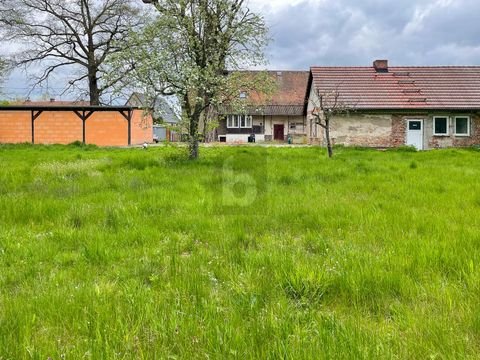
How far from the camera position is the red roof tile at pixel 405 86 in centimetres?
2850

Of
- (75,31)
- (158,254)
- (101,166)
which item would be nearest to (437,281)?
(158,254)

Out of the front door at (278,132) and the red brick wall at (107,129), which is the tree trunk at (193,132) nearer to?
the red brick wall at (107,129)

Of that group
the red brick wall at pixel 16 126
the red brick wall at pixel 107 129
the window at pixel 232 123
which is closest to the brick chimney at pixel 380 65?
the red brick wall at pixel 107 129

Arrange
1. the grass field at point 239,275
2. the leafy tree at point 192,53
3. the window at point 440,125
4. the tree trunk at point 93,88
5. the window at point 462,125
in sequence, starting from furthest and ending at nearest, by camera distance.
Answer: the tree trunk at point 93,88
the window at point 462,125
the window at point 440,125
the leafy tree at point 192,53
the grass field at point 239,275

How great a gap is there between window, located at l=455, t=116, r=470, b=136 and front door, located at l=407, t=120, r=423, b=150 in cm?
264

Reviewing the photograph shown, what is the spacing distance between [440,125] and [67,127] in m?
28.5

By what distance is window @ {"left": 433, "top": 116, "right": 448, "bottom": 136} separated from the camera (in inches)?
1131

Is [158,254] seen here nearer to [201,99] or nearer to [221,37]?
[201,99]

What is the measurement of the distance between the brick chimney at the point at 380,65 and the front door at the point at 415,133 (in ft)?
18.6

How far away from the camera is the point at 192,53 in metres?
14.7

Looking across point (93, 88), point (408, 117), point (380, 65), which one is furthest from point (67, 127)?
point (408, 117)

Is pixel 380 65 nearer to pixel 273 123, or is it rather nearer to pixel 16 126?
pixel 273 123

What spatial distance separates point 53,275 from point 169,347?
180 cm

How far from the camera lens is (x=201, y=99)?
1425cm
